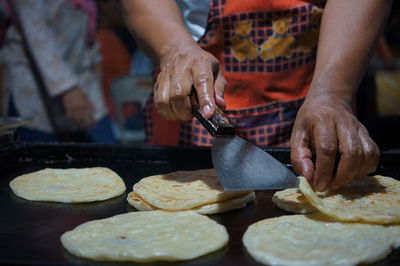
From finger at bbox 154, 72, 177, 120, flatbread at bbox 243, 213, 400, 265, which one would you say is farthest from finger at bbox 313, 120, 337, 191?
finger at bbox 154, 72, 177, 120

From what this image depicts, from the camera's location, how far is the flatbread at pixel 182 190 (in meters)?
1.68

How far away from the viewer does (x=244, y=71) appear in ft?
7.24

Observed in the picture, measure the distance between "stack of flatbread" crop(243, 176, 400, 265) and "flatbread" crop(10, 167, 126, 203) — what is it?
2.13 ft

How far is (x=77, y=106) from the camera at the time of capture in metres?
3.83

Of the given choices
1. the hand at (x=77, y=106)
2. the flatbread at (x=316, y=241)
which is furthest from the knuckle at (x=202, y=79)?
the hand at (x=77, y=106)

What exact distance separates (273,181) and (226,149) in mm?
191

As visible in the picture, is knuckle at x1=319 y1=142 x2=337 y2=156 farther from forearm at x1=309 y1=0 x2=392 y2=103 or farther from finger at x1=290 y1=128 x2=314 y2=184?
forearm at x1=309 y1=0 x2=392 y2=103

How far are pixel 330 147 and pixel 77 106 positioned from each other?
8.79ft

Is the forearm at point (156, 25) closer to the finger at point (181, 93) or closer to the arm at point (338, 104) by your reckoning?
the finger at point (181, 93)

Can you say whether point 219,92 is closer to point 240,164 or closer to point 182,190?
point 240,164

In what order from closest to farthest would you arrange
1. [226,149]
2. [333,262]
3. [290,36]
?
1. [333,262]
2. [226,149]
3. [290,36]

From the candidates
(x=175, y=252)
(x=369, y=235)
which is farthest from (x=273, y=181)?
(x=175, y=252)

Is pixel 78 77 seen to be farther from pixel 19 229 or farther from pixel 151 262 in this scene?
pixel 151 262

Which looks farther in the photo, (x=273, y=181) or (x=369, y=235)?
(x=273, y=181)
